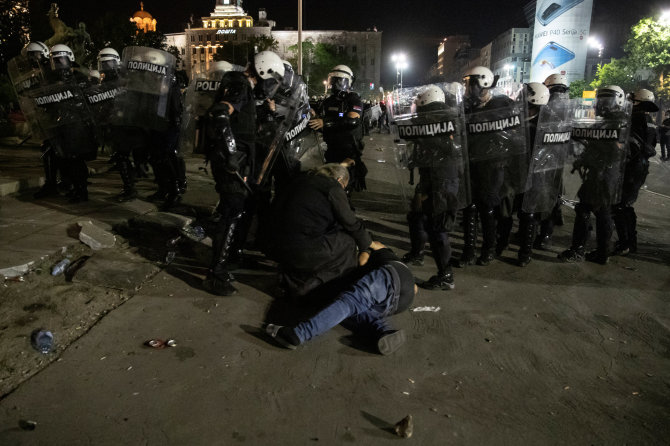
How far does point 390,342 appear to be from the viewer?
10.7 feet

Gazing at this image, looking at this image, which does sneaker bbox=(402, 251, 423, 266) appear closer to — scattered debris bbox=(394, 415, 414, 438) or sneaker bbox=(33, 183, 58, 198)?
scattered debris bbox=(394, 415, 414, 438)

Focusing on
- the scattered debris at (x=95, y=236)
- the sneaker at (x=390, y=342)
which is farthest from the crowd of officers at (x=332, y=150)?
the scattered debris at (x=95, y=236)

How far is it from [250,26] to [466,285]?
12195cm

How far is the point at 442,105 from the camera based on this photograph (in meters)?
4.41

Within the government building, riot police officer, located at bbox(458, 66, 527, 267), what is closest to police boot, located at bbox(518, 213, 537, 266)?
riot police officer, located at bbox(458, 66, 527, 267)

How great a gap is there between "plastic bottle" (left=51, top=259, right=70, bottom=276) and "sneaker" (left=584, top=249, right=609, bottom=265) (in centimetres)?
592

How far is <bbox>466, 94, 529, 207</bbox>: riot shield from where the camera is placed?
4.85 m

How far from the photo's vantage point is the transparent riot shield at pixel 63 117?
20.9 feet

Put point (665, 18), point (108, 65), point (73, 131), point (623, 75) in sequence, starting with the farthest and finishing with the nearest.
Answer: point (623, 75) < point (665, 18) < point (108, 65) < point (73, 131)

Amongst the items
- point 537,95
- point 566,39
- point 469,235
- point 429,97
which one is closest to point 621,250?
point 469,235

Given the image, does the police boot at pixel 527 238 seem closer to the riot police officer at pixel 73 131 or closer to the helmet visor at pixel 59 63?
the riot police officer at pixel 73 131

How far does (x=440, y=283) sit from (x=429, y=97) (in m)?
1.84

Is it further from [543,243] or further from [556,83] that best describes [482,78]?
[543,243]

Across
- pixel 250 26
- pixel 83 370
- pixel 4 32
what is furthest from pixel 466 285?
pixel 250 26
